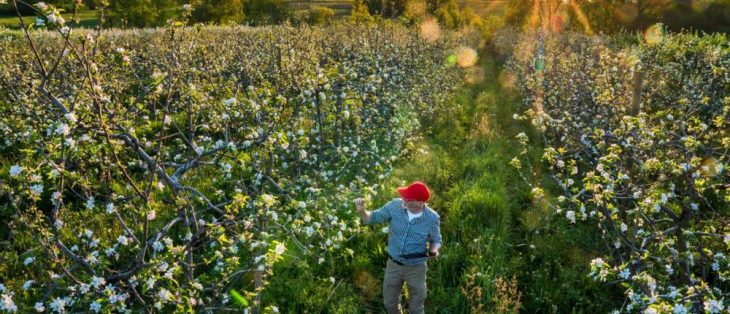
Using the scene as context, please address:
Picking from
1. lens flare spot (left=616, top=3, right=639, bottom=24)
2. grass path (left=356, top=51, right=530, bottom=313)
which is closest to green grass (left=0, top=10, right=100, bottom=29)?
grass path (left=356, top=51, right=530, bottom=313)

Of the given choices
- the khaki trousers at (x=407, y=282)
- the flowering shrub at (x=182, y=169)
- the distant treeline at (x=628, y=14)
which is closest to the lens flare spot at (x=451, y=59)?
the flowering shrub at (x=182, y=169)

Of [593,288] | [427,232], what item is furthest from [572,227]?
[427,232]

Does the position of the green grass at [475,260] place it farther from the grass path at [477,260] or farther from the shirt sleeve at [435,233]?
the shirt sleeve at [435,233]

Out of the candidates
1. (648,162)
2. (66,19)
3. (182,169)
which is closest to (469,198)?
(648,162)

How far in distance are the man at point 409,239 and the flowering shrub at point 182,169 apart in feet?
1.35

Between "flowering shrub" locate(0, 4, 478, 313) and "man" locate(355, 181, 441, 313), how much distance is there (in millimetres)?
412

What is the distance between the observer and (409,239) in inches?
197

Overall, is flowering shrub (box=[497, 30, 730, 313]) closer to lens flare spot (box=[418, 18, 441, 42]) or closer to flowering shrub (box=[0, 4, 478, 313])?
flowering shrub (box=[0, 4, 478, 313])

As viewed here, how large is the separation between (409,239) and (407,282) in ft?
1.78

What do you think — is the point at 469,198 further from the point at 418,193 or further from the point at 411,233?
the point at 418,193

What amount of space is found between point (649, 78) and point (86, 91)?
12.1 m

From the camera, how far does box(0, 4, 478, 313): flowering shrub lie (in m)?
3.35

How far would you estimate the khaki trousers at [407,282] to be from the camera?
513 centimetres

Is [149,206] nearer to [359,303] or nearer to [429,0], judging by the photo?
[359,303]
